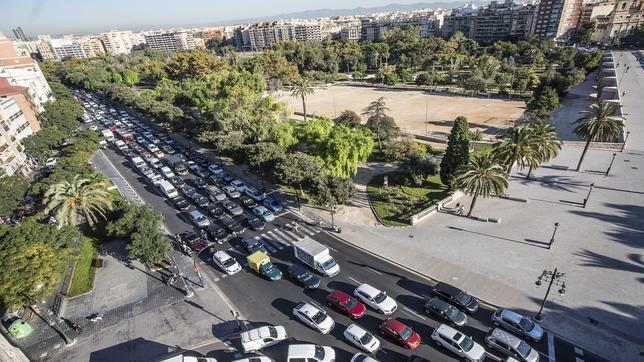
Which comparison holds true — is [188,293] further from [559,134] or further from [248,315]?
[559,134]

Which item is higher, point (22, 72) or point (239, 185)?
point (22, 72)

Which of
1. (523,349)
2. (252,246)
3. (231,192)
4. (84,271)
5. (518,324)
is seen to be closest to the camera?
(523,349)

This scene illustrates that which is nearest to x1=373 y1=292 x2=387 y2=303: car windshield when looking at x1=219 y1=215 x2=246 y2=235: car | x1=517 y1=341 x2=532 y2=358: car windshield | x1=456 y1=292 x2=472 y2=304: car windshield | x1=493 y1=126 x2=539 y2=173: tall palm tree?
x1=456 y1=292 x2=472 y2=304: car windshield

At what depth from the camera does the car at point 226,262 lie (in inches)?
1371

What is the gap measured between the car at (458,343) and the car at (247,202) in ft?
97.4

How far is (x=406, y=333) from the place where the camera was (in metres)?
25.7

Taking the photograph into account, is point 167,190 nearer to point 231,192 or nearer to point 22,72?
point 231,192

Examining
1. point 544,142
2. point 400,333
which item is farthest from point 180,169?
point 544,142

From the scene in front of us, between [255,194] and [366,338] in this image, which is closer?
[366,338]

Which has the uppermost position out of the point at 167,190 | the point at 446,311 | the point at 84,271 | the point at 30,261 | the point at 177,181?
the point at 30,261

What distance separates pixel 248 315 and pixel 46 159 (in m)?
65.2

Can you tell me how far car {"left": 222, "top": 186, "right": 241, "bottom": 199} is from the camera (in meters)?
50.0

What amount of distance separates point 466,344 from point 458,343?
0.67m

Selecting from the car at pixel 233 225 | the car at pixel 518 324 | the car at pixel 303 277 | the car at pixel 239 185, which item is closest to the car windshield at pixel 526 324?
the car at pixel 518 324
